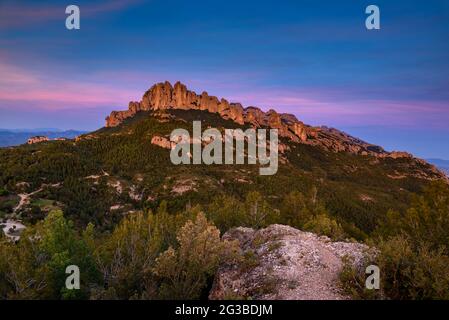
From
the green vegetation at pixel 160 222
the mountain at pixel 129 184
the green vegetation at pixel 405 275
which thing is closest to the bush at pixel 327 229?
the green vegetation at pixel 160 222

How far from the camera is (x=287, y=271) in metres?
20.5

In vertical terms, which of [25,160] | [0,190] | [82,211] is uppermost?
[25,160]

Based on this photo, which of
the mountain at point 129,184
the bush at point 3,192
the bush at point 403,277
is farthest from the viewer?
the mountain at point 129,184

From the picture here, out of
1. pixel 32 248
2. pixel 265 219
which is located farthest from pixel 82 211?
pixel 32 248

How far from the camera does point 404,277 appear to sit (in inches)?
693

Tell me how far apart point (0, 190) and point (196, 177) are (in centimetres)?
6908

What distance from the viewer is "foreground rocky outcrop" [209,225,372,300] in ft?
59.4

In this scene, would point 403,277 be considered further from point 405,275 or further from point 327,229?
point 327,229

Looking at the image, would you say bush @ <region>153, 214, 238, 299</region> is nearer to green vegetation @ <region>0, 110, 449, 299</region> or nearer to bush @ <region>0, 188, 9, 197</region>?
green vegetation @ <region>0, 110, 449, 299</region>

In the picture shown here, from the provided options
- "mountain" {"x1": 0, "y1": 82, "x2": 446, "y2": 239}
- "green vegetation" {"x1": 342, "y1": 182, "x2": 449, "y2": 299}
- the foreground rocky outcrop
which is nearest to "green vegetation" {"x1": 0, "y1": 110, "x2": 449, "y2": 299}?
"green vegetation" {"x1": 342, "y1": 182, "x2": 449, "y2": 299}

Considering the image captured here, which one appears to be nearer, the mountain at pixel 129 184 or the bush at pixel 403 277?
the bush at pixel 403 277

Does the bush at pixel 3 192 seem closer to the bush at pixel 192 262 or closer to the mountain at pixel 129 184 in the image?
the mountain at pixel 129 184

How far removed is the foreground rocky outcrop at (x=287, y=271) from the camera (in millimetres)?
18109
